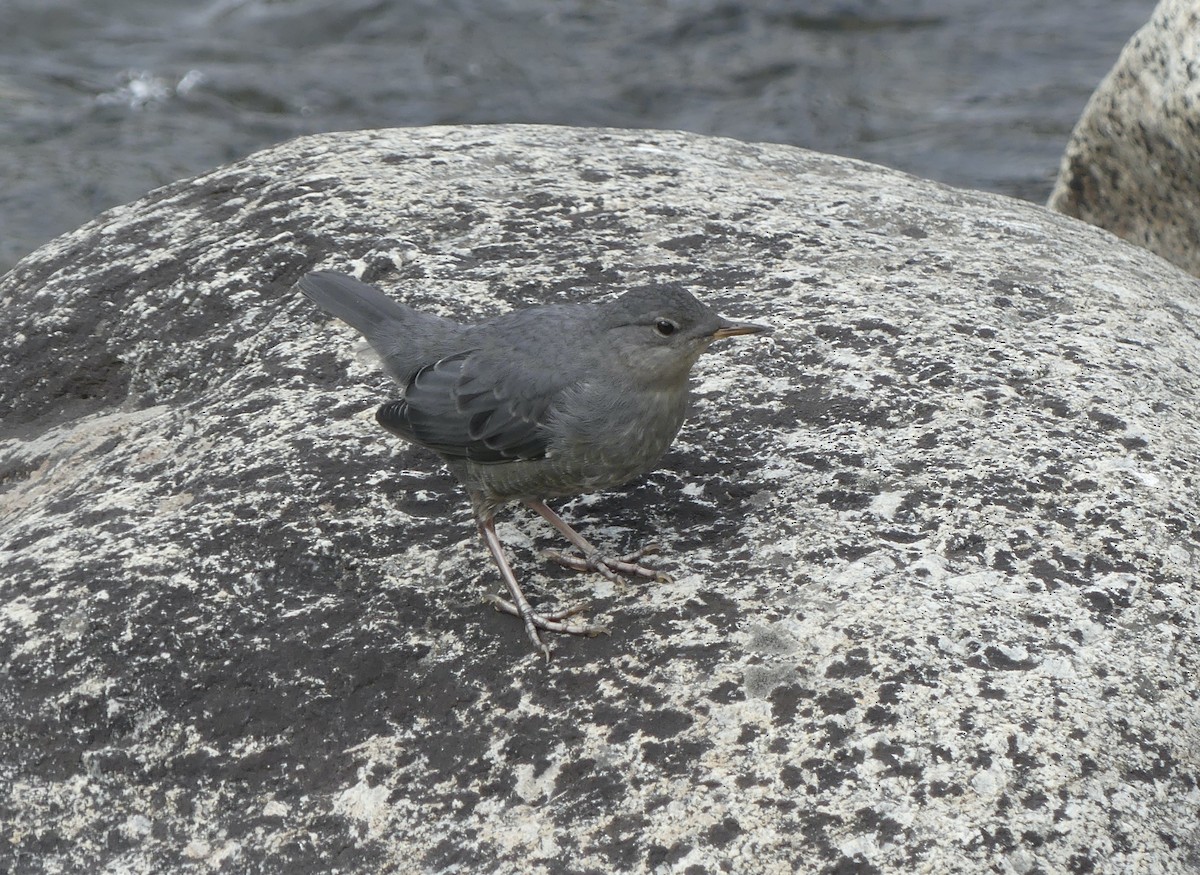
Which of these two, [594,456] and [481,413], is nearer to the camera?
[594,456]

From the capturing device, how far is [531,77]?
8.02 meters

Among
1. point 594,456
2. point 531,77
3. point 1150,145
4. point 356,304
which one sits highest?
point 356,304

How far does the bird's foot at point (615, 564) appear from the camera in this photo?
8.38 feet

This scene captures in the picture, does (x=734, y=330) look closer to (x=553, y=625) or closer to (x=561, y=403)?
(x=561, y=403)

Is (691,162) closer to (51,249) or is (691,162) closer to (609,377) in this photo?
(609,377)

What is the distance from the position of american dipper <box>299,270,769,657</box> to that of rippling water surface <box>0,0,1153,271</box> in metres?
4.87

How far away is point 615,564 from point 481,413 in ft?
1.45

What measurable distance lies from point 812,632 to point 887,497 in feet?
1.40

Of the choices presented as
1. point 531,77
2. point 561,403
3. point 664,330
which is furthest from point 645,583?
point 531,77

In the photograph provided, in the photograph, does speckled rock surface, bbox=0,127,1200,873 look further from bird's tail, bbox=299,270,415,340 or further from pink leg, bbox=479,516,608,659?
bird's tail, bbox=299,270,415,340

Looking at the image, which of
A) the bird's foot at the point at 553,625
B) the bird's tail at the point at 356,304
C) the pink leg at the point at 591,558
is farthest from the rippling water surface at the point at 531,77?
the bird's foot at the point at 553,625

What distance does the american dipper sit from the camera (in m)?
2.63

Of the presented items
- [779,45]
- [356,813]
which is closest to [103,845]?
[356,813]

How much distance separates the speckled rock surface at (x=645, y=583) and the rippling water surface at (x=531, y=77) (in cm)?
395
